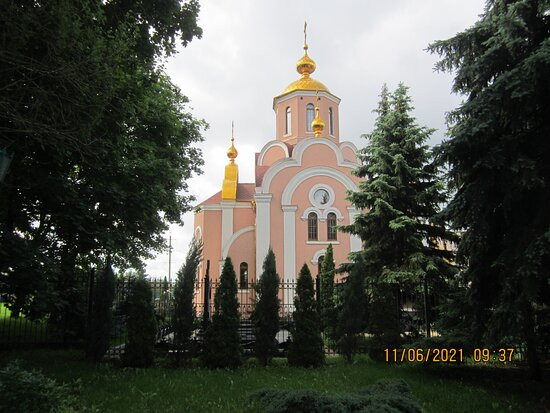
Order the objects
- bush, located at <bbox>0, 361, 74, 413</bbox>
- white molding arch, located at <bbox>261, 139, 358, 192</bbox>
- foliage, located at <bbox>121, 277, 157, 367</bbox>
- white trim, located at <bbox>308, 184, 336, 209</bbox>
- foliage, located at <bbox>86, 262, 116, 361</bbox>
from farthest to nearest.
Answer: white molding arch, located at <bbox>261, 139, 358, 192</bbox>, white trim, located at <bbox>308, 184, 336, 209</bbox>, foliage, located at <bbox>86, 262, 116, 361</bbox>, foliage, located at <bbox>121, 277, 157, 367</bbox>, bush, located at <bbox>0, 361, 74, 413</bbox>

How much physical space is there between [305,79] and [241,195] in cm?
917

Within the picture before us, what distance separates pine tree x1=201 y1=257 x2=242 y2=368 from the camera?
9195mm

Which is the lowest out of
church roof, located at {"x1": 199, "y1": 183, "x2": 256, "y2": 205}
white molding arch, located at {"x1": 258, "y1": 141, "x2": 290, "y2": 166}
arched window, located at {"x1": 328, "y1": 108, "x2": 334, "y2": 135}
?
church roof, located at {"x1": 199, "y1": 183, "x2": 256, "y2": 205}

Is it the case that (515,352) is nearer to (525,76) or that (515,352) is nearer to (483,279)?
(483,279)

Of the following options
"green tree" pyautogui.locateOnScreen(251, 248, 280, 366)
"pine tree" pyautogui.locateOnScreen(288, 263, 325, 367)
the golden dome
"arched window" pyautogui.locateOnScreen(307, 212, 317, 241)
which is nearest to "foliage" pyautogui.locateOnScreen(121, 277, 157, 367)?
"green tree" pyautogui.locateOnScreen(251, 248, 280, 366)

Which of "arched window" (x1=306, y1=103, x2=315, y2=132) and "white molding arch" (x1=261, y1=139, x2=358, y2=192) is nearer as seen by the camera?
"white molding arch" (x1=261, y1=139, x2=358, y2=192)

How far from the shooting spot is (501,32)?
6.79m

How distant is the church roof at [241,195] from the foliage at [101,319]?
1781 cm

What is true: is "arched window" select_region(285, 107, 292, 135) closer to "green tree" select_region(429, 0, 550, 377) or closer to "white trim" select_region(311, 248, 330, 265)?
"white trim" select_region(311, 248, 330, 265)

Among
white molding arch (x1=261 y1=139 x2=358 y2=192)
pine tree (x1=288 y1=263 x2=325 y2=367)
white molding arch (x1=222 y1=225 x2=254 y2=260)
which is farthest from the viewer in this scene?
white molding arch (x1=222 y1=225 x2=254 y2=260)

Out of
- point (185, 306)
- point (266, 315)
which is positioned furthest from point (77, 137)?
point (266, 315)

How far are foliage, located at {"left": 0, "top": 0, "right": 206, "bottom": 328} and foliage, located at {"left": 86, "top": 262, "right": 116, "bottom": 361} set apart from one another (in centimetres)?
68

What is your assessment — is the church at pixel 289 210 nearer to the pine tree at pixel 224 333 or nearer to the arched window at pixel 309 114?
the arched window at pixel 309 114
